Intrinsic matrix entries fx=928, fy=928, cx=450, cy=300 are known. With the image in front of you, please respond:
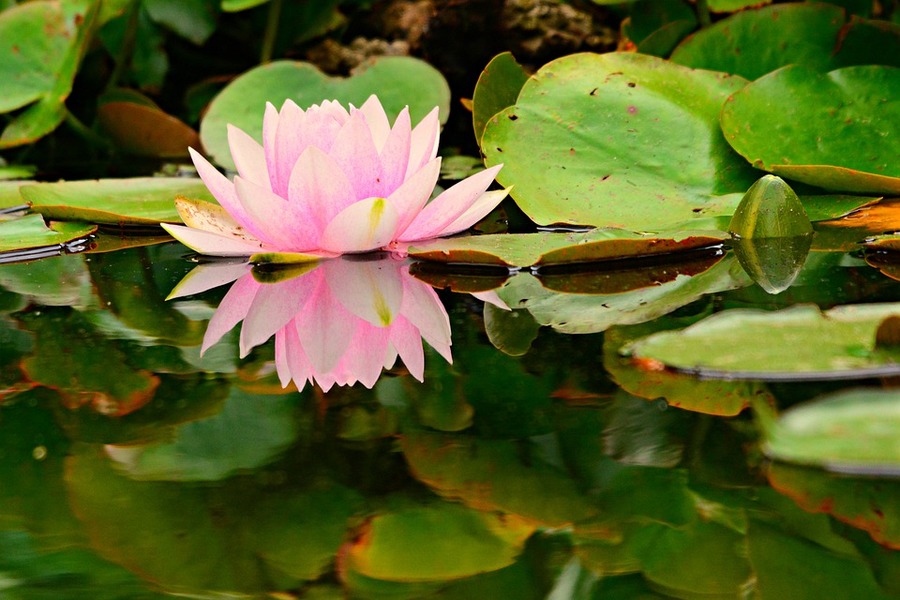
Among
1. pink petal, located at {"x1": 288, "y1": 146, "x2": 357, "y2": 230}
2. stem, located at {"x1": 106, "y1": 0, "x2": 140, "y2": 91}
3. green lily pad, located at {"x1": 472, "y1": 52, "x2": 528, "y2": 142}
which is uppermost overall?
pink petal, located at {"x1": 288, "y1": 146, "x2": 357, "y2": 230}

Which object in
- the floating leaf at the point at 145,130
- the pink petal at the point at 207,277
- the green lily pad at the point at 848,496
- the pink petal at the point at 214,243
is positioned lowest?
the floating leaf at the point at 145,130

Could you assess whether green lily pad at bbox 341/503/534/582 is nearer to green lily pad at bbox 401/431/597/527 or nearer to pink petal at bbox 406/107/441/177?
green lily pad at bbox 401/431/597/527

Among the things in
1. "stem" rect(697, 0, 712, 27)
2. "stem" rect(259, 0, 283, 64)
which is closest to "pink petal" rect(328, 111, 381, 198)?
"stem" rect(697, 0, 712, 27)

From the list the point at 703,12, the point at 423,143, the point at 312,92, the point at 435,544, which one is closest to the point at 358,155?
the point at 423,143

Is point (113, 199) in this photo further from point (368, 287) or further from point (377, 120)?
point (368, 287)

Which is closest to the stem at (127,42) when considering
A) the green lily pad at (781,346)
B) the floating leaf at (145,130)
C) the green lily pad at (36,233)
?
the floating leaf at (145,130)

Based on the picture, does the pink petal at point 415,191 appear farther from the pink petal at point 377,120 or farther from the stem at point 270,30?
the stem at point 270,30
